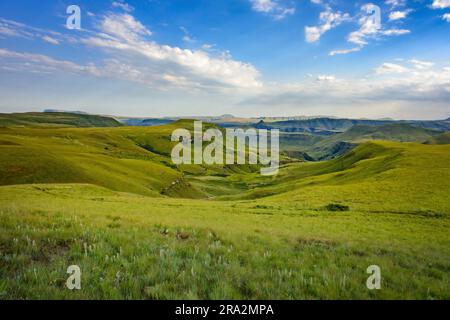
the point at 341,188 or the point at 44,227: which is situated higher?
the point at 44,227

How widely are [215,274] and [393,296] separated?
4064 millimetres

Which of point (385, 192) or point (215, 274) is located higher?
point (215, 274)

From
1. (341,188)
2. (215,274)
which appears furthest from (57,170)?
(215,274)

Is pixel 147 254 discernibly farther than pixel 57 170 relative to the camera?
No
